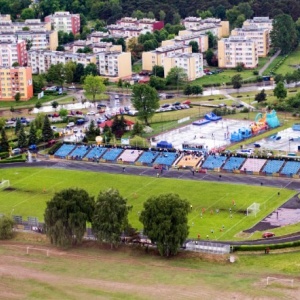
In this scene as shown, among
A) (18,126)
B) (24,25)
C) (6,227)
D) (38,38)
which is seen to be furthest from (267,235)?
(24,25)

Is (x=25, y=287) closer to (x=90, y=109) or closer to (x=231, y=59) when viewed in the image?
(x=90, y=109)

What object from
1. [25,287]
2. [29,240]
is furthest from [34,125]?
[25,287]

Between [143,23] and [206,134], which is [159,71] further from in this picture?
[206,134]

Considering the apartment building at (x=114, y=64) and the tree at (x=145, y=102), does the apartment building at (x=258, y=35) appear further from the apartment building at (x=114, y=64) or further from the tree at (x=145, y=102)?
the tree at (x=145, y=102)

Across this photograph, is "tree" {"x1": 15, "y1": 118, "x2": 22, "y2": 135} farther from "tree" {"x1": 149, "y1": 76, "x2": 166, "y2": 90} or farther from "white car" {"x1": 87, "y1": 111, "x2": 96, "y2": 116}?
"tree" {"x1": 149, "y1": 76, "x2": 166, "y2": 90}

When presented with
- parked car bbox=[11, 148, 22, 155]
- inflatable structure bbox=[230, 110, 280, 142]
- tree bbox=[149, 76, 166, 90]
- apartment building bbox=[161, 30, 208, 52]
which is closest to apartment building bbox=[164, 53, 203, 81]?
tree bbox=[149, 76, 166, 90]

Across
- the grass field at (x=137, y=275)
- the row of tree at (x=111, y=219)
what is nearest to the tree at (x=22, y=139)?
the row of tree at (x=111, y=219)
